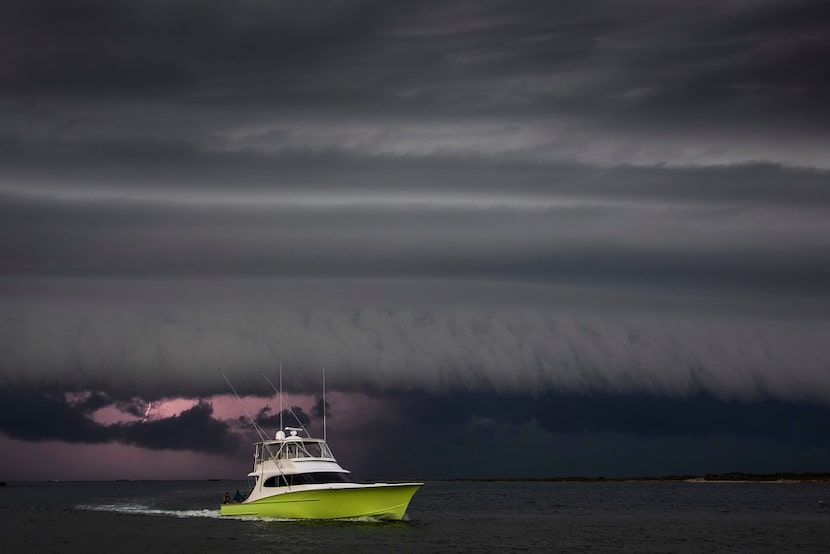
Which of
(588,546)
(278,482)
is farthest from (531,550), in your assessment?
(278,482)

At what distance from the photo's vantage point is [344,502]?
6769cm

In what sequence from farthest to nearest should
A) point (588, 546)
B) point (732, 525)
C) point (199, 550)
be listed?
point (732, 525) < point (588, 546) < point (199, 550)

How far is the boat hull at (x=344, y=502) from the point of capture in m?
67.5

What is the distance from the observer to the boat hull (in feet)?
221

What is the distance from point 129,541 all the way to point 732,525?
5457cm

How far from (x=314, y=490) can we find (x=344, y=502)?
2.29m

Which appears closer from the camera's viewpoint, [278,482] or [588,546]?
[588,546]

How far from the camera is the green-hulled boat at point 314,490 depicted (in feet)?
222

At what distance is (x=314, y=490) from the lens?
67875 millimetres

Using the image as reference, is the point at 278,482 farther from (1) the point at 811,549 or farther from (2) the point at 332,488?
(1) the point at 811,549

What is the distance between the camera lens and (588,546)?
6612 cm

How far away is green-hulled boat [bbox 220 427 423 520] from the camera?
222 ft

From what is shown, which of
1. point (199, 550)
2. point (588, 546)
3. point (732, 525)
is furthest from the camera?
point (732, 525)

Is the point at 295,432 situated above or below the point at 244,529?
above
